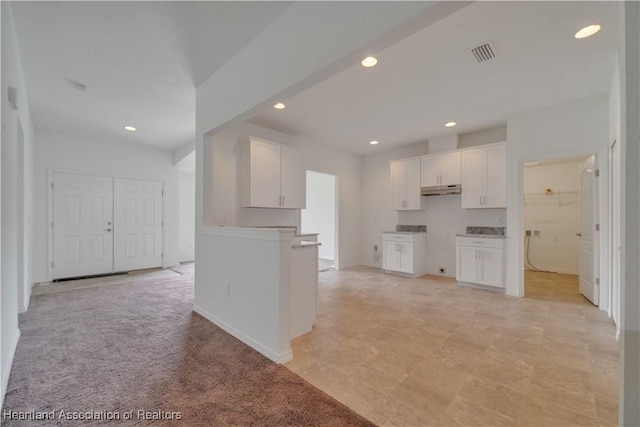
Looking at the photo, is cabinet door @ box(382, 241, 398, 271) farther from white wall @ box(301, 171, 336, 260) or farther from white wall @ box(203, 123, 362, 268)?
white wall @ box(301, 171, 336, 260)

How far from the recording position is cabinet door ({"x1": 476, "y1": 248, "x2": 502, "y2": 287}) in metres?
4.35

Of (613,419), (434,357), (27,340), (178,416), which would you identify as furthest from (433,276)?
(27,340)

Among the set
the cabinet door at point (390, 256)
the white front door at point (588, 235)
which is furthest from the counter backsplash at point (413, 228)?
the white front door at point (588, 235)

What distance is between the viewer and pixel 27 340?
2625 millimetres

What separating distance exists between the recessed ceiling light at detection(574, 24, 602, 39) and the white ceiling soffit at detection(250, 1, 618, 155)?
58 millimetres

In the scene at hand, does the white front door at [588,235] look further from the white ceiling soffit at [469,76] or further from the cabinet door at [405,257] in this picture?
the cabinet door at [405,257]

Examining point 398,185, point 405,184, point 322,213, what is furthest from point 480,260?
point 322,213

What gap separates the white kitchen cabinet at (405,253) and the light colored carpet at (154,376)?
3.89 m

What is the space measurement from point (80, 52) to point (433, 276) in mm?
6384

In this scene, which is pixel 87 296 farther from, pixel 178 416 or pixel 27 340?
pixel 178 416

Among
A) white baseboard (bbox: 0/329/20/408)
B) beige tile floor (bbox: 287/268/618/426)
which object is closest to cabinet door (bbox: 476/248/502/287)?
beige tile floor (bbox: 287/268/618/426)

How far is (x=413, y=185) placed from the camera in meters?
5.71

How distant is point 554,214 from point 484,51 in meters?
5.46

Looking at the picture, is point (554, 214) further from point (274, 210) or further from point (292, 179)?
point (274, 210)
